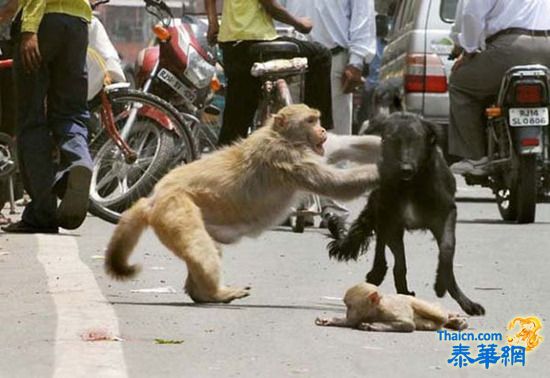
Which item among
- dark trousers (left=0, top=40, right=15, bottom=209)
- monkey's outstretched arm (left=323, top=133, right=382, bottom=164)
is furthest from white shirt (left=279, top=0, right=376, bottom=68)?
monkey's outstretched arm (left=323, top=133, right=382, bottom=164)

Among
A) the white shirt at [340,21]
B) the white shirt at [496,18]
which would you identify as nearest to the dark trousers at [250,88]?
the white shirt at [340,21]

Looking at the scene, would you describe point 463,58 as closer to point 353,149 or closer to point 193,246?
point 353,149

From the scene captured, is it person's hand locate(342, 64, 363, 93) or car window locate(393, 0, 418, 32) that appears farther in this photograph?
car window locate(393, 0, 418, 32)

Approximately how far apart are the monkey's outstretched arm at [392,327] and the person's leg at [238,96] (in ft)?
14.5

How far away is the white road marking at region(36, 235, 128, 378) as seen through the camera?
20.6 ft

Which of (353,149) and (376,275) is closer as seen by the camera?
(376,275)

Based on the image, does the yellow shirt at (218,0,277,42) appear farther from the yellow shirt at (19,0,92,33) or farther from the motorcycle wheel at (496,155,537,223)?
the motorcycle wheel at (496,155,537,223)

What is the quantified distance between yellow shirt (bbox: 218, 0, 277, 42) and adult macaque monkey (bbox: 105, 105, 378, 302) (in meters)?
3.14

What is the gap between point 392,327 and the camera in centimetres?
720

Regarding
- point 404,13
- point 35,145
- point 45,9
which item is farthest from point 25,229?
point 404,13

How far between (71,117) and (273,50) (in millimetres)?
1417

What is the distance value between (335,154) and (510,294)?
3.43 feet

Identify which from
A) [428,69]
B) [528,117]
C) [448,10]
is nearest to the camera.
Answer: [528,117]

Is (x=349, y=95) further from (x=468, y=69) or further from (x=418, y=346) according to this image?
(x=418, y=346)
